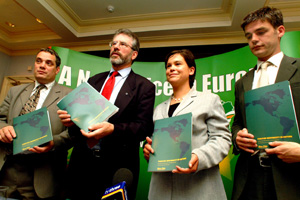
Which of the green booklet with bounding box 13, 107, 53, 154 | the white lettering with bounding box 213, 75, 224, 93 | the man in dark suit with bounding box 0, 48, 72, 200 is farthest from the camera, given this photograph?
the white lettering with bounding box 213, 75, 224, 93

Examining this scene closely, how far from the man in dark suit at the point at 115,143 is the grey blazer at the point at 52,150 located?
32 centimetres

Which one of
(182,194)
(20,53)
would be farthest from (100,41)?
(182,194)

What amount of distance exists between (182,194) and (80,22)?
4579 millimetres

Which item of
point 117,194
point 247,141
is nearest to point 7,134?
point 117,194

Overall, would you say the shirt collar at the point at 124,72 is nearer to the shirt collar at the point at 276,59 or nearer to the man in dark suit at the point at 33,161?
the man in dark suit at the point at 33,161

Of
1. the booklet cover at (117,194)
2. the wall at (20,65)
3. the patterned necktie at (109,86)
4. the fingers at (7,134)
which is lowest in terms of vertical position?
the booklet cover at (117,194)

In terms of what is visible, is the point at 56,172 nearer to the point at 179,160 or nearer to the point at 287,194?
the point at 179,160

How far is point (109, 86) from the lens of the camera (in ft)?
5.27

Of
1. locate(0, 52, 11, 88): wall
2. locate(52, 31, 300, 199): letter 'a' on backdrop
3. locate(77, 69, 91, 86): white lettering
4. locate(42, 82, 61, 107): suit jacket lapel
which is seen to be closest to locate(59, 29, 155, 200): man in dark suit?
locate(42, 82, 61, 107): suit jacket lapel

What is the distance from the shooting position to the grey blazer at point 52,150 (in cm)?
167

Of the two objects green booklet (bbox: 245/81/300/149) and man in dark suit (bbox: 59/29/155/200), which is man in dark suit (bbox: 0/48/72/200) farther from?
green booklet (bbox: 245/81/300/149)

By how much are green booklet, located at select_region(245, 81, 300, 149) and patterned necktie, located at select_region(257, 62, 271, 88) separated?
208 mm

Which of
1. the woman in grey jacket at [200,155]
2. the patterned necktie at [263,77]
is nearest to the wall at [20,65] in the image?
Answer: the woman in grey jacket at [200,155]

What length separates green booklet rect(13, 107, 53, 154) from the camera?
1424 millimetres
